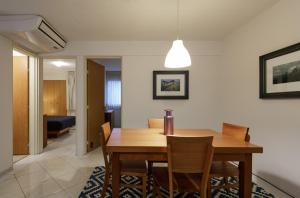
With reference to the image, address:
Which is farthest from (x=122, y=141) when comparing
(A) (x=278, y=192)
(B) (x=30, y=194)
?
(A) (x=278, y=192)

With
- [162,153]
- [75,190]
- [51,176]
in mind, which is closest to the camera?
[162,153]

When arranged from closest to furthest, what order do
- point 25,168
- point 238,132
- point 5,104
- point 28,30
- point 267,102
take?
point 238,132, point 267,102, point 28,30, point 5,104, point 25,168

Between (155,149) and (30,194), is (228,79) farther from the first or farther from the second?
(30,194)

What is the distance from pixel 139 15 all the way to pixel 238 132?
191 centimetres

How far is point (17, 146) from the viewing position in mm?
3723

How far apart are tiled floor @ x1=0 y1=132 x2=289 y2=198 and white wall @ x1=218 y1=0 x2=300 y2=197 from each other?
273mm

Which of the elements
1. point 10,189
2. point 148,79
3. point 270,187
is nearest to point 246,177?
point 270,187

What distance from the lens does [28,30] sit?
2.61 metres

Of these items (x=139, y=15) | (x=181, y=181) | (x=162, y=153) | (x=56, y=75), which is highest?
(x=139, y=15)

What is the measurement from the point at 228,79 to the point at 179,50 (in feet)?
5.89

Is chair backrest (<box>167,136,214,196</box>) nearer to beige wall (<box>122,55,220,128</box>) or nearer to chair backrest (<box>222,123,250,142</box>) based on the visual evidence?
chair backrest (<box>222,123,250,142</box>)

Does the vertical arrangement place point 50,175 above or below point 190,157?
below

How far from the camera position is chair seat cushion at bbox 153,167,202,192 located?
61.6 inches

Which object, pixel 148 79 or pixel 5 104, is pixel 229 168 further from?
pixel 5 104
